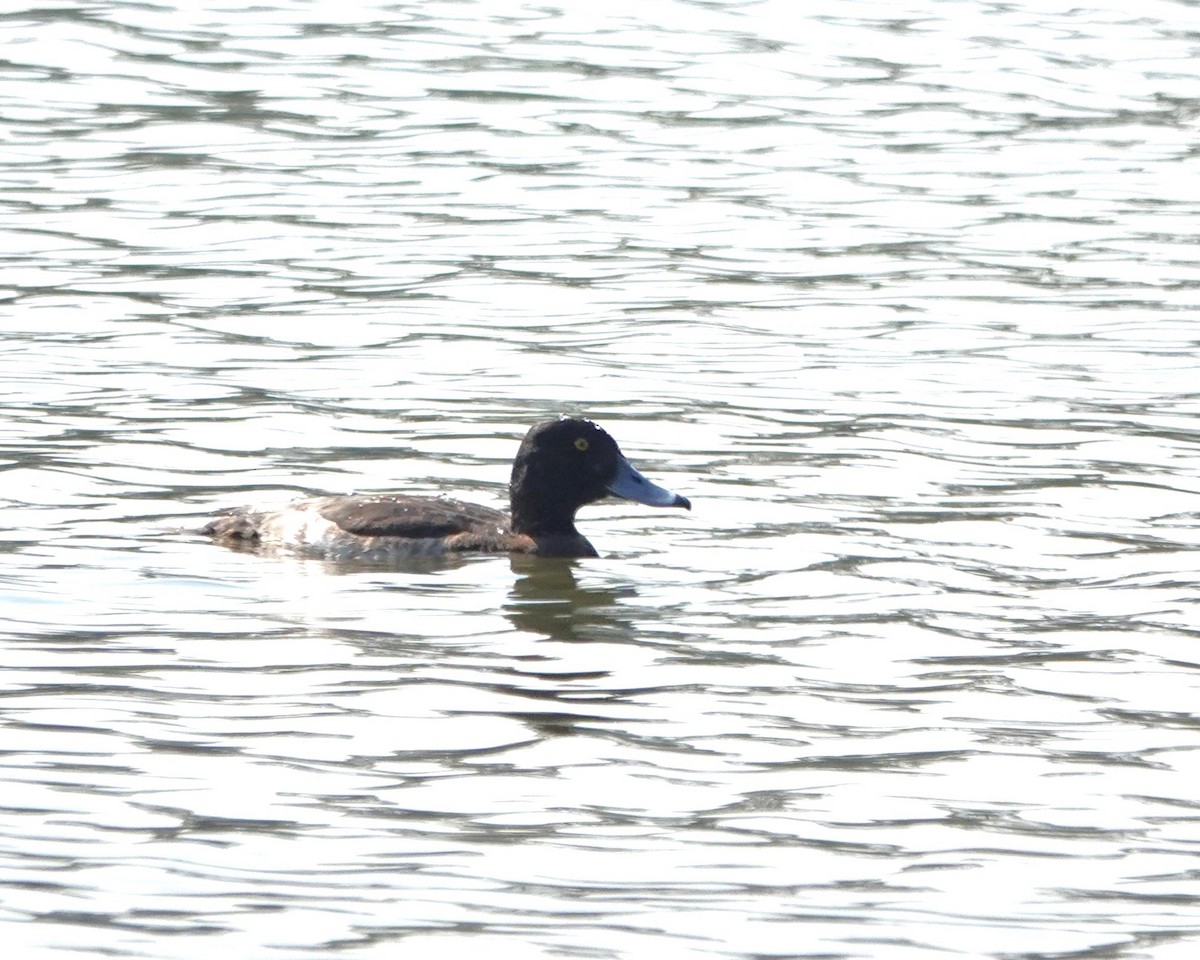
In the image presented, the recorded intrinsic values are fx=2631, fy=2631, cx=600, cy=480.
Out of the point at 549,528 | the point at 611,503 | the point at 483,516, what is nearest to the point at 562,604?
the point at 549,528

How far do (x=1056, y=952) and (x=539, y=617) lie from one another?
450 cm

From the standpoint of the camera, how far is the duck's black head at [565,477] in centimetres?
1245

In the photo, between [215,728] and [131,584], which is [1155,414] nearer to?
[131,584]

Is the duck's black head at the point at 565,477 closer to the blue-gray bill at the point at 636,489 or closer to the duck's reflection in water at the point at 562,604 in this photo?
the blue-gray bill at the point at 636,489

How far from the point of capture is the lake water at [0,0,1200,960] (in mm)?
7500

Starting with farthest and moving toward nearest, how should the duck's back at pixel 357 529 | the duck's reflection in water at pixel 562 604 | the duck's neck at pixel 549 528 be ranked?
the duck's neck at pixel 549 528
the duck's back at pixel 357 529
the duck's reflection in water at pixel 562 604

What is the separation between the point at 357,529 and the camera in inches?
472

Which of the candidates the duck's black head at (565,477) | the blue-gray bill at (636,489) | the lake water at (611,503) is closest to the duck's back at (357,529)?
the lake water at (611,503)

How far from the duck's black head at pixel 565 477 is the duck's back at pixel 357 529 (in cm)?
31

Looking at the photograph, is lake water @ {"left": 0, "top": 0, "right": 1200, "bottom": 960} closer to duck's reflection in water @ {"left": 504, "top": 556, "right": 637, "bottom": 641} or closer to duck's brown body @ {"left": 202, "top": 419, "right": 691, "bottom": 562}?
duck's reflection in water @ {"left": 504, "top": 556, "right": 637, "bottom": 641}

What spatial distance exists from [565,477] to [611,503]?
1.75 metres

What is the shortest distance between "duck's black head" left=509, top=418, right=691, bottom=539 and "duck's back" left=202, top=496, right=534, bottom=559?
31cm

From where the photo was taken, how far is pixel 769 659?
10062mm

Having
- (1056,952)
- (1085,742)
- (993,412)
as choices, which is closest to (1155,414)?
(993,412)
